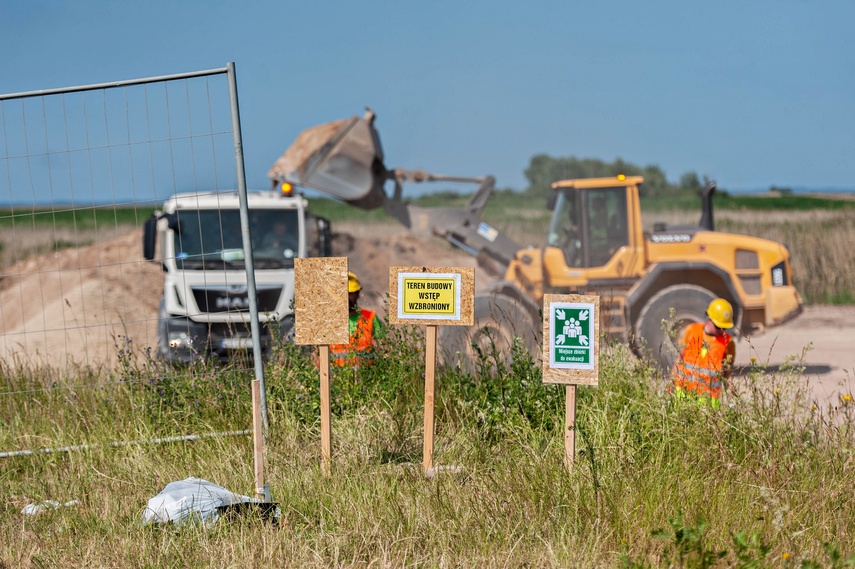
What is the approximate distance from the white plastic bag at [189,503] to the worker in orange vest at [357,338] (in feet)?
4.84

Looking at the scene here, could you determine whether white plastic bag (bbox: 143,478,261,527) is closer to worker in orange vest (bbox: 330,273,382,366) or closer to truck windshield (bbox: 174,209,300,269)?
worker in orange vest (bbox: 330,273,382,366)

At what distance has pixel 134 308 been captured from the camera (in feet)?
55.2

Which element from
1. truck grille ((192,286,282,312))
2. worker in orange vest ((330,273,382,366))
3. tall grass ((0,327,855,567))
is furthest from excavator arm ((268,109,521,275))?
tall grass ((0,327,855,567))

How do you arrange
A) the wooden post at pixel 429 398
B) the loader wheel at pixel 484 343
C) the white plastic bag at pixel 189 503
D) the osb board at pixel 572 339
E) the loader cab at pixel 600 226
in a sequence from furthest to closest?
the loader cab at pixel 600 226 → the loader wheel at pixel 484 343 → the wooden post at pixel 429 398 → the osb board at pixel 572 339 → the white plastic bag at pixel 189 503

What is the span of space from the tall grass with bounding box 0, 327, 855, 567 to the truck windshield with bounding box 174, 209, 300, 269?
3715mm

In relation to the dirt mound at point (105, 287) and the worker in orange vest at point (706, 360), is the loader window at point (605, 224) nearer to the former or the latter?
the dirt mound at point (105, 287)

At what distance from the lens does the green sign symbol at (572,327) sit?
5066 millimetres

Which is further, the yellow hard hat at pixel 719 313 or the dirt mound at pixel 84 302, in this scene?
the dirt mound at pixel 84 302

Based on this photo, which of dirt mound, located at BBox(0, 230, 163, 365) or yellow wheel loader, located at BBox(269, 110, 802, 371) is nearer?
yellow wheel loader, located at BBox(269, 110, 802, 371)

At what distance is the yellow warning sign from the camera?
5449mm

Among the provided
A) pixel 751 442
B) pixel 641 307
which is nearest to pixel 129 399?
pixel 751 442

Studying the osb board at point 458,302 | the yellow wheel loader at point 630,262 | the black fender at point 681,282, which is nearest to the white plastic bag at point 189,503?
the osb board at point 458,302

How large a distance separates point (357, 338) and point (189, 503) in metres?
2.22

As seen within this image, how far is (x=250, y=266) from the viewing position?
6.06 metres
